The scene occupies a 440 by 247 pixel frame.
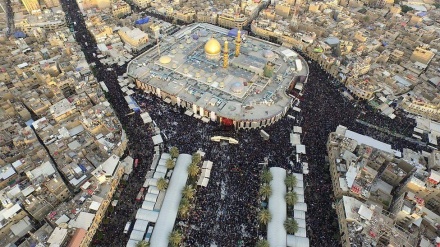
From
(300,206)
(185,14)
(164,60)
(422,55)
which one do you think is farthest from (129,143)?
(422,55)

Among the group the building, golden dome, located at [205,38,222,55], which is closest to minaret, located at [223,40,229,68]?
golden dome, located at [205,38,222,55]

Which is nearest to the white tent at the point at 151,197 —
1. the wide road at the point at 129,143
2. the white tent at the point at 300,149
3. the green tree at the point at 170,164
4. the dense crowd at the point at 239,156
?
the dense crowd at the point at 239,156

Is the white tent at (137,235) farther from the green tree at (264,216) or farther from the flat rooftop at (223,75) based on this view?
the flat rooftop at (223,75)

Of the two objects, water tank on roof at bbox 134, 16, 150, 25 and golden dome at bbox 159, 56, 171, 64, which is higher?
water tank on roof at bbox 134, 16, 150, 25

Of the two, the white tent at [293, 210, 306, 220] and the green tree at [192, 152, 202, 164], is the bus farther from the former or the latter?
the white tent at [293, 210, 306, 220]

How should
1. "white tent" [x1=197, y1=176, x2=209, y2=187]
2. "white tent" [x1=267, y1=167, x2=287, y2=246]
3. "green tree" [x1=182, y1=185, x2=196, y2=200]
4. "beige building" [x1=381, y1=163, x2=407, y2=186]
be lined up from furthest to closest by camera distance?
"white tent" [x1=197, y1=176, x2=209, y2=187]
"beige building" [x1=381, y1=163, x2=407, y2=186]
"green tree" [x1=182, y1=185, x2=196, y2=200]
"white tent" [x1=267, y1=167, x2=287, y2=246]

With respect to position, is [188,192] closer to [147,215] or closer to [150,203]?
[150,203]
